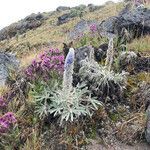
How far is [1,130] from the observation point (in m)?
7.54

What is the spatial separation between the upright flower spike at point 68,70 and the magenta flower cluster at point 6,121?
3.40 feet

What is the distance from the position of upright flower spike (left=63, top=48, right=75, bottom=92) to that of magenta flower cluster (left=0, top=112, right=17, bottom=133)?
1036 millimetres

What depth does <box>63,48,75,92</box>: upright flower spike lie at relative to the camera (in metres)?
7.02

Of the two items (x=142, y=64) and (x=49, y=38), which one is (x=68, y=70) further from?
(x=49, y=38)

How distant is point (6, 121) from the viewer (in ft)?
25.0

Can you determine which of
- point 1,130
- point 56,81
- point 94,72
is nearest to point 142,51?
point 94,72

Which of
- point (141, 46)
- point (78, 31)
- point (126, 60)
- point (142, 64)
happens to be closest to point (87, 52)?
point (126, 60)

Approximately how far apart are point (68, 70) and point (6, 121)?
4.58 ft

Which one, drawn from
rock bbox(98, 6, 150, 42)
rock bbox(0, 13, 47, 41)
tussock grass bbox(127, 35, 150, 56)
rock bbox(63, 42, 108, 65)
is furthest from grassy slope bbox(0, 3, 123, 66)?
rock bbox(63, 42, 108, 65)

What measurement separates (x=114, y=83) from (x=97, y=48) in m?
1.91

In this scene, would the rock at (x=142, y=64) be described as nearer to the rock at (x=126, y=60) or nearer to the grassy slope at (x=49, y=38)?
the rock at (x=126, y=60)

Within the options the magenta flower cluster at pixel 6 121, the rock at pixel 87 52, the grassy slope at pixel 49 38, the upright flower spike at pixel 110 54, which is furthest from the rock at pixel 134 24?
the grassy slope at pixel 49 38

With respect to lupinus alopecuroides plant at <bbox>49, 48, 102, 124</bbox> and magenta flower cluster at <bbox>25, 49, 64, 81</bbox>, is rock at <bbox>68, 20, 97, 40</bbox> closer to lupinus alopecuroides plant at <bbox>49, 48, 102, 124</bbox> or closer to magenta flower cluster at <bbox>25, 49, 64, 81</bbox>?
magenta flower cluster at <bbox>25, 49, 64, 81</bbox>

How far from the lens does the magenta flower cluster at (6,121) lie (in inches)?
297
